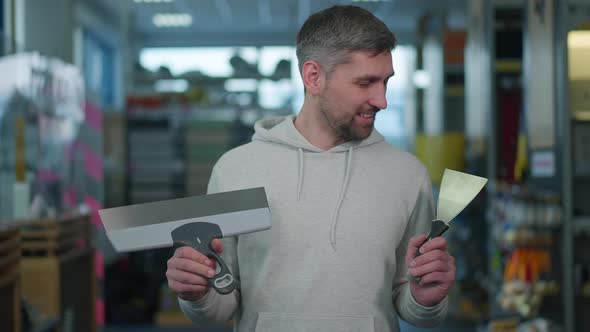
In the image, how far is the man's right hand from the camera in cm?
165

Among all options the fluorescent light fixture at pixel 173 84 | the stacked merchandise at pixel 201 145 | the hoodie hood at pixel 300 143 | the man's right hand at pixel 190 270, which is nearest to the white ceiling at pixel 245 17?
the fluorescent light fixture at pixel 173 84

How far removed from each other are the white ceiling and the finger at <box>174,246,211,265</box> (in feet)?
35.9

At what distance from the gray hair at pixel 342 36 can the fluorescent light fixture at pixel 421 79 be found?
7.41 m

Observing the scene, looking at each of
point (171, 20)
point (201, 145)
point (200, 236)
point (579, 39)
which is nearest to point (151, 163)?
point (201, 145)

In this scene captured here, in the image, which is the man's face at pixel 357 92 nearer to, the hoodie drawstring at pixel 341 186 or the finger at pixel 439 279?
the hoodie drawstring at pixel 341 186

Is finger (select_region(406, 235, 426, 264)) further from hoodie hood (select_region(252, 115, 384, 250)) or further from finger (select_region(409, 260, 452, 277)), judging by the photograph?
hoodie hood (select_region(252, 115, 384, 250))

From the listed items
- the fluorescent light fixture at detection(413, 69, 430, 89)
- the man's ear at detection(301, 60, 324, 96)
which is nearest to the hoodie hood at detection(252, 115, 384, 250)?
the man's ear at detection(301, 60, 324, 96)

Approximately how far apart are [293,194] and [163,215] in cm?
31

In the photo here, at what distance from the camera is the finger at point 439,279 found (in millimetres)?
1666

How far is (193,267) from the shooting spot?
1.65 m

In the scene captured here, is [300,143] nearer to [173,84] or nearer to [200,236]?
[200,236]

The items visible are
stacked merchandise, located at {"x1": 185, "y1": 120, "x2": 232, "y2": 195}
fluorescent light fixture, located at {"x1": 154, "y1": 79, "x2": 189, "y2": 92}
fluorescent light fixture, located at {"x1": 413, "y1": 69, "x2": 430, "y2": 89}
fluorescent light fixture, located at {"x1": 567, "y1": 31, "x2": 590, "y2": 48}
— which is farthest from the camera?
fluorescent light fixture, located at {"x1": 413, "y1": 69, "x2": 430, "y2": 89}

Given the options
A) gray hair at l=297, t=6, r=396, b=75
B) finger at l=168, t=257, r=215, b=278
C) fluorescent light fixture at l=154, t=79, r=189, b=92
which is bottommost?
finger at l=168, t=257, r=215, b=278

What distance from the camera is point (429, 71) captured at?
8828mm
